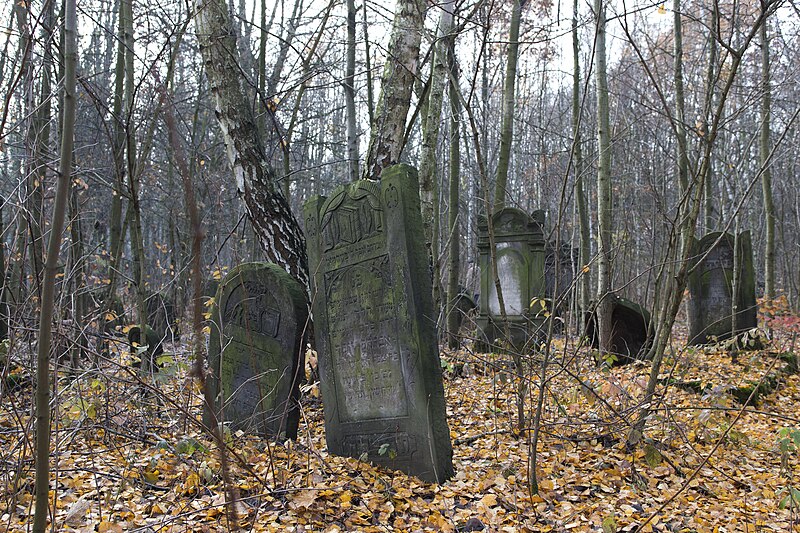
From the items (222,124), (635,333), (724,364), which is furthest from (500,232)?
(222,124)

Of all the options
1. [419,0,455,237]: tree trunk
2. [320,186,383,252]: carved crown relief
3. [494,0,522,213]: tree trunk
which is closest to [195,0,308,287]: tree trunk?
[320,186,383,252]: carved crown relief

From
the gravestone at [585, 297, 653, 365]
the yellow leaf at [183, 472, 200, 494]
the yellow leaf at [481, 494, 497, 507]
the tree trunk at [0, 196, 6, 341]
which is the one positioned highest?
the tree trunk at [0, 196, 6, 341]

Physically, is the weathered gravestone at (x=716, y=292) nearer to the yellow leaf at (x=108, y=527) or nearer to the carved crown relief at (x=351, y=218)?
the carved crown relief at (x=351, y=218)

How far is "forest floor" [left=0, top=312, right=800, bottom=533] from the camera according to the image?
3006 mm

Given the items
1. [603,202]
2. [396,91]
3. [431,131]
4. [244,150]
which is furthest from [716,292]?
[244,150]

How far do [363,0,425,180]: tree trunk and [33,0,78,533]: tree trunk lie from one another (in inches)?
166

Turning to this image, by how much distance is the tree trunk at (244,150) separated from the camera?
5664 mm

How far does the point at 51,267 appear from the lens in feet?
4.00

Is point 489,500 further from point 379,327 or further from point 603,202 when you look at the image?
point 603,202

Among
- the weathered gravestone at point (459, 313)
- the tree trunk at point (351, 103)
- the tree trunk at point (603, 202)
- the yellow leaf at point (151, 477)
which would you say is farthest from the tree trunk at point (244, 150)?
the weathered gravestone at point (459, 313)

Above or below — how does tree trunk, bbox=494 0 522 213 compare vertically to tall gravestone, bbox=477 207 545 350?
above

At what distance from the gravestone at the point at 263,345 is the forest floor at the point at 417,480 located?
0.32 m

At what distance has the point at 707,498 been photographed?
145 inches

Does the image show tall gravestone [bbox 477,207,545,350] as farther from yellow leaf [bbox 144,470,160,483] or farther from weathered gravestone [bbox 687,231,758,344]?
yellow leaf [bbox 144,470,160,483]
